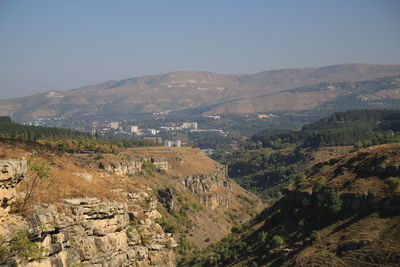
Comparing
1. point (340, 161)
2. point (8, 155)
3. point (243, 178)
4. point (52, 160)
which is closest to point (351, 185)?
point (340, 161)

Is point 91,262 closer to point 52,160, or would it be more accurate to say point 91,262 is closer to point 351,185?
point 52,160

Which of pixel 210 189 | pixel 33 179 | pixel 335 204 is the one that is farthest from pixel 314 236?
pixel 210 189

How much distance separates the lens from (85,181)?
48.3 m

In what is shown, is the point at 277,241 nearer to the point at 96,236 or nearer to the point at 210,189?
the point at 96,236

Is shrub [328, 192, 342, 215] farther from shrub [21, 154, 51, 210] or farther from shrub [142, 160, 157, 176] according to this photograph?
shrub [142, 160, 157, 176]

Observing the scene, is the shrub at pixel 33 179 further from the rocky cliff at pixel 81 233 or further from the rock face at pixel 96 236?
the rock face at pixel 96 236

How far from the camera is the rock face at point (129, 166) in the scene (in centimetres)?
10074

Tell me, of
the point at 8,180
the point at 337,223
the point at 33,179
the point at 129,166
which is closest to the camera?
the point at 8,180

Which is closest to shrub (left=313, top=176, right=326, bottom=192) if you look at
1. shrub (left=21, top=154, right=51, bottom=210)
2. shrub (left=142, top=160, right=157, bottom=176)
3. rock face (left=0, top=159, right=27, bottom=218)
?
shrub (left=21, top=154, right=51, bottom=210)

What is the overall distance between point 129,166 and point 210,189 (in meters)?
31.9

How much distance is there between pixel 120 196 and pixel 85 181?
11.5ft

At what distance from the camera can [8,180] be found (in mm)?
32500

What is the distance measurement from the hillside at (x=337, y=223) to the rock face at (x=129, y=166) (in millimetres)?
28017

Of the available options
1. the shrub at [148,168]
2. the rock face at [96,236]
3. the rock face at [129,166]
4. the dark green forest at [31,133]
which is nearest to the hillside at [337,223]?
the rock face at [96,236]
